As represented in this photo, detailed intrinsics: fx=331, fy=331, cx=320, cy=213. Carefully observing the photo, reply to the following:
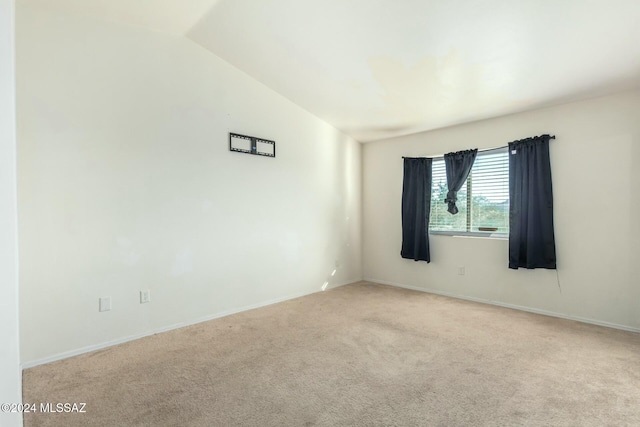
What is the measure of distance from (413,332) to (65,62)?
3.84m

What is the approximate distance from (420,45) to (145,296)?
3.37 meters

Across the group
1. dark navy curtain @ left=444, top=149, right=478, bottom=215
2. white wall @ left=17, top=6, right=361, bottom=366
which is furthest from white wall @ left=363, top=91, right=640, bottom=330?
white wall @ left=17, top=6, right=361, bottom=366

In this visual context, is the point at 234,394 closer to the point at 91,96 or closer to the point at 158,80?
the point at 91,96

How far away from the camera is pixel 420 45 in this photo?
2814 mm

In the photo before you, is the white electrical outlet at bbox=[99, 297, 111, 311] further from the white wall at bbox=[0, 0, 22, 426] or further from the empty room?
the white wall at bbox=[0, 0, 22, 426]

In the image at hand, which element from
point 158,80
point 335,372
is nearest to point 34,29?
point 158,80

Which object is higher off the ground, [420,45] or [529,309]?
[420,45]

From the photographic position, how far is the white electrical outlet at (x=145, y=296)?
3.12 meters

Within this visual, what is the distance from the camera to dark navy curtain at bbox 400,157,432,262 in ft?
15.3

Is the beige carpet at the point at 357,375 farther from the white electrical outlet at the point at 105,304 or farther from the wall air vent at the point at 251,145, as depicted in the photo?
the wall air vent at the point at 251,145

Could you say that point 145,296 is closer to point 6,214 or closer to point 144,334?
point 144,334

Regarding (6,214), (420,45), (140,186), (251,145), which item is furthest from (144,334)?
(420,45)

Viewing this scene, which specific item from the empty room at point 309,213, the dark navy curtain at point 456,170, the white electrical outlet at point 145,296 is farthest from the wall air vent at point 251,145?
the dark navy curtain at point 456,170

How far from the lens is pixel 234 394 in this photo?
6.90ft
